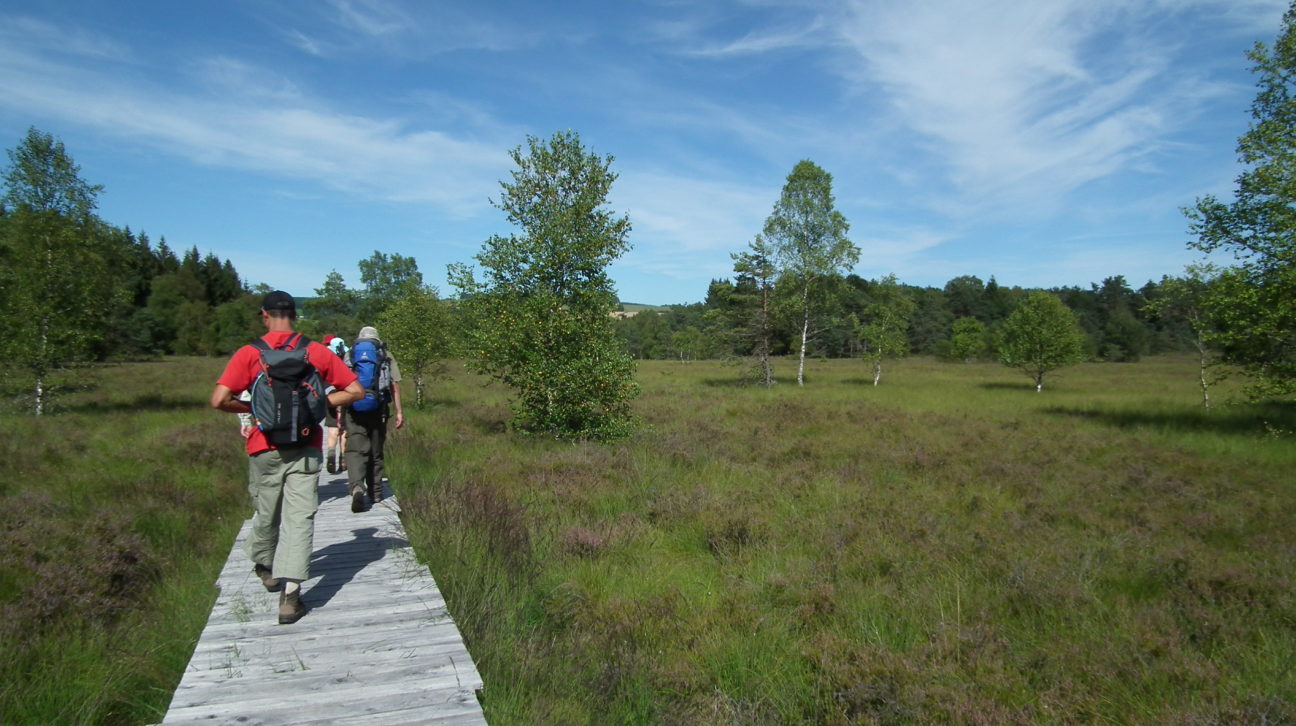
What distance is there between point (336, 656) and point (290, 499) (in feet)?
3.83

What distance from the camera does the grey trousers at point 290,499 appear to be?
431 cm

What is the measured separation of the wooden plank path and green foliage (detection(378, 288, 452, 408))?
18007 mm

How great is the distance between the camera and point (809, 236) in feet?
116

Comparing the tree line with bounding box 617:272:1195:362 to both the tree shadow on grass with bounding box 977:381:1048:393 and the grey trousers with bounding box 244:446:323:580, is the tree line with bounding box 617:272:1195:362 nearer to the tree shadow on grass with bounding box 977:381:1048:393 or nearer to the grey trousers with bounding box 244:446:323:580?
the tree shadow on grass with bounding box 977:381:1048:393

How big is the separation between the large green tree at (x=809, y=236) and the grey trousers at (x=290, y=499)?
32.2 meters

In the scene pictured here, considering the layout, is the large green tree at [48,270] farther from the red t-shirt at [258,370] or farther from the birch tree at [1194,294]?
the birch tree at [1194,294]

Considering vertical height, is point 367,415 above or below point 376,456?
above

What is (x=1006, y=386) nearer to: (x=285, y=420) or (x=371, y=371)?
→ (x=371, y=371)

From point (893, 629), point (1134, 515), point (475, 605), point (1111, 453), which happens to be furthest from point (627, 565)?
point (1111, 453)

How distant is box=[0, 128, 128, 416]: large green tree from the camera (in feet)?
61.8

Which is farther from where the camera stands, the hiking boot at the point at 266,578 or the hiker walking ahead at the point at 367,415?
the hiker walking ahead at the point at 367,415

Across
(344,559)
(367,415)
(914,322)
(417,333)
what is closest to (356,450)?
(367,415)

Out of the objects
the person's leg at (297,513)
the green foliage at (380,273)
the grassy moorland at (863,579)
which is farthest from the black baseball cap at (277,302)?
the green foliage at (380,273)

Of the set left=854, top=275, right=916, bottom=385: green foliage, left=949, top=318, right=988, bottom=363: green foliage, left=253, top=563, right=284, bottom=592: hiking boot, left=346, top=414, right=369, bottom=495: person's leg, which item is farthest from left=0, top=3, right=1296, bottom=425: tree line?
left=949, top=318, right=988, bottom=363: green foliage
